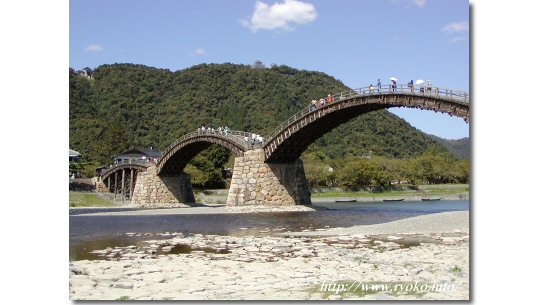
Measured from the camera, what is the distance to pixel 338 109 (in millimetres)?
30078

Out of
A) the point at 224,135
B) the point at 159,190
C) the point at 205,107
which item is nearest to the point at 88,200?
the point at 159,190

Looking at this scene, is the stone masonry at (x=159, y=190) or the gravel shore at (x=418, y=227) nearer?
the gravel shore at (x=418, y=227)

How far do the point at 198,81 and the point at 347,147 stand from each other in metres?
23.5

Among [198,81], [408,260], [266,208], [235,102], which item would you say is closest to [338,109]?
[266,208]

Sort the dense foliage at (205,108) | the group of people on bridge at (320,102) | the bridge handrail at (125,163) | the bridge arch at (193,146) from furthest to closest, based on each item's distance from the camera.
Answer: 1. the bridge handrail at (125,163)
2. the bridge arch at (193,146)
3. the group of people on bridge at (320,102)
4. the dense foliage at (205,108)

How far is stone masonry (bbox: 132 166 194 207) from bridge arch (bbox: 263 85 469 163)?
48.8 feet

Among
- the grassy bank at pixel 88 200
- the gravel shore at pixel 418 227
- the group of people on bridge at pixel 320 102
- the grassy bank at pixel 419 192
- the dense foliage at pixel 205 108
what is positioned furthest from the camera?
the grassy bank at pixel 88 200

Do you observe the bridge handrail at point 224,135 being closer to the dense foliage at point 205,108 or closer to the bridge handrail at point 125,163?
the dense foliage at point 205,108

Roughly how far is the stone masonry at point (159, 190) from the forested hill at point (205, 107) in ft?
11.0

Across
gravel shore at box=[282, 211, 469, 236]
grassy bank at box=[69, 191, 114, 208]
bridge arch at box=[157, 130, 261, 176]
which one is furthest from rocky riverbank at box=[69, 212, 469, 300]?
bridge arch at box=[157, 130, 261, 176]

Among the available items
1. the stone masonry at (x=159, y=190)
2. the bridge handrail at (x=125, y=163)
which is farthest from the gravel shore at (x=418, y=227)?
the bridge handrail at (x=125, y=163)

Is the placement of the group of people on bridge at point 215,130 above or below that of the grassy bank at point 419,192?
above

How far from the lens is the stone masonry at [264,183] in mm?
34125

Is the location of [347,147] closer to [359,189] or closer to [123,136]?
[359,189]
